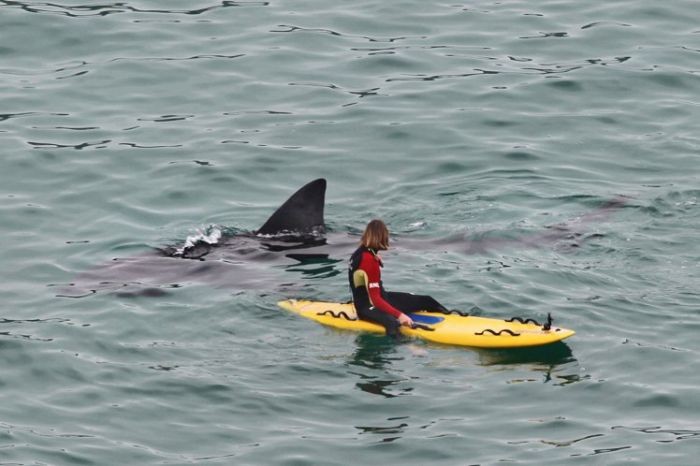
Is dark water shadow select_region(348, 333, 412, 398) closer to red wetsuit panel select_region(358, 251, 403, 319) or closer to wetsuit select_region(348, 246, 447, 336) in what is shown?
wetsuit select_region(348, 246, 447, 336)

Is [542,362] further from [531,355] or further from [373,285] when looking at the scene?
[373,285]

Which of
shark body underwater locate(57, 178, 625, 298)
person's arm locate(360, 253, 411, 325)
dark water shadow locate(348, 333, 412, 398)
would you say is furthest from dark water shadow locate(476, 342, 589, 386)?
→ shark body underwater locate(57, 178, 625, 298)

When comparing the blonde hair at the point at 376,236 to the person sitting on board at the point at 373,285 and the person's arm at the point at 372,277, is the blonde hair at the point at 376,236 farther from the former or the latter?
the person's arm at the point at 372,277

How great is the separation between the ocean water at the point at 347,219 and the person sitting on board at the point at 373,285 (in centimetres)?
25

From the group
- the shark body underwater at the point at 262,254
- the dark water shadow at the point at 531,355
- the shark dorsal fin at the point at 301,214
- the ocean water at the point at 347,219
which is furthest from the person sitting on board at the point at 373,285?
the shark dorsal fin at the point at 301,214

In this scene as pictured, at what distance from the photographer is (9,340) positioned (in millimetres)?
17219

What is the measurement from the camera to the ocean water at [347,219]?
49.7 ft

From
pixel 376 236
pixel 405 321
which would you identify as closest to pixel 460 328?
pixel 405 321

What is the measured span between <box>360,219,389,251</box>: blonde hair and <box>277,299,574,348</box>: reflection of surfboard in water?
0.88 metres

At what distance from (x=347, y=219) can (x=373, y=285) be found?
→ 4073mm

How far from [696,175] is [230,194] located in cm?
689

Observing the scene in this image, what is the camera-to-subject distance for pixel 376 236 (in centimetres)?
1733

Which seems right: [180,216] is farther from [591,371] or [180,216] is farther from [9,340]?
[591,371]

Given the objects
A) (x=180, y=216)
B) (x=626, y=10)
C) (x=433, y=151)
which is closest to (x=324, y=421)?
(x=180, y=216)
